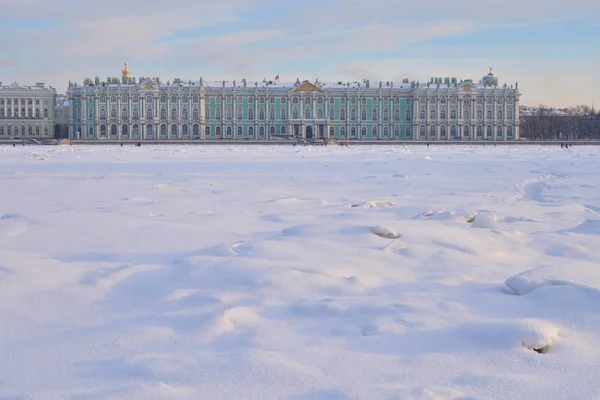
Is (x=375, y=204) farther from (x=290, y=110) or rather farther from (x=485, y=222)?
(x=290, y=110)

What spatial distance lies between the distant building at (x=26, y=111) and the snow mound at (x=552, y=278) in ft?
310

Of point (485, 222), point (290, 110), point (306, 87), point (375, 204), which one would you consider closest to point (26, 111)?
point (290, 110)

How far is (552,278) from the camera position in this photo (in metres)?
4.86

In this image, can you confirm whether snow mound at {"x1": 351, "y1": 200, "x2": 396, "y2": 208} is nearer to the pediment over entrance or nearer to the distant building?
the pediment over entrance

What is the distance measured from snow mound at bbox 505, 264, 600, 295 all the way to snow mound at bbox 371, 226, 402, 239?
1.61m

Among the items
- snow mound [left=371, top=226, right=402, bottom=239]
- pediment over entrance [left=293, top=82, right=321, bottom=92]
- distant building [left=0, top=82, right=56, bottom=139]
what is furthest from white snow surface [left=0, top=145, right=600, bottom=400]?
distant building [left=0, top=82, right=56, bottom=139]

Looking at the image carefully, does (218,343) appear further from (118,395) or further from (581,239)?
(581,239)

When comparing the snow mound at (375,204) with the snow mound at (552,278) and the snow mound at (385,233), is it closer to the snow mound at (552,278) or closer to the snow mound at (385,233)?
the snow mound at (385,233)

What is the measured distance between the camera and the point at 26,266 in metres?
5.15

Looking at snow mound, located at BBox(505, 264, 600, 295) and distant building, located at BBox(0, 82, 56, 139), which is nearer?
snow mound, located at BBox(505, 264, 600, 295)

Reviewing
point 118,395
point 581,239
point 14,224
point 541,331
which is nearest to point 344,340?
point 541,331

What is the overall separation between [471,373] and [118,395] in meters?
1.53

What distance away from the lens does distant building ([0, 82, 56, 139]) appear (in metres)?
93.3

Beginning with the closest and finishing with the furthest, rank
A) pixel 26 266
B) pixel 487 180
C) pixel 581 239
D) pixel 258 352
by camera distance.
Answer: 1. pixel 258 352
2. pixel 26 266
3. pixel 581 239
4. pixel 487 180
